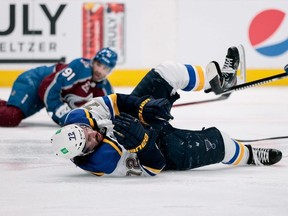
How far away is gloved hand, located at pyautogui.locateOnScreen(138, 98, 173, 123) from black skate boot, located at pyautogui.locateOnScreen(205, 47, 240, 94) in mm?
485

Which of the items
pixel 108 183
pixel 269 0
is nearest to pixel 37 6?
pixel 269 0

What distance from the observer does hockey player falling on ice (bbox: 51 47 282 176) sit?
3846 millimetres

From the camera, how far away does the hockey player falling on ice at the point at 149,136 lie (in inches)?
151

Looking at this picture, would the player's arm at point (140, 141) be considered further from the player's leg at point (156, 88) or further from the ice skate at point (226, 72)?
the ice skate at point (226, 72)

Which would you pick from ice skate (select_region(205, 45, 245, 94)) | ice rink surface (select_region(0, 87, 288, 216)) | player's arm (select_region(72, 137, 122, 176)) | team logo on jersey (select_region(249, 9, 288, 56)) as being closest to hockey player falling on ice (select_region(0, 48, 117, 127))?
ice rink surface (select_region(0, 87, 288, 216))

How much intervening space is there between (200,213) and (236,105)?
17.9 feet

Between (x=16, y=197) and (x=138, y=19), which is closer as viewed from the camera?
(x=16, y=197)

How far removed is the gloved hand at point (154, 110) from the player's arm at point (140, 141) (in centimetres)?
8

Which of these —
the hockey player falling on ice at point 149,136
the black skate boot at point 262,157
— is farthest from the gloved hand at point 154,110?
the black skate boot at point 262,157

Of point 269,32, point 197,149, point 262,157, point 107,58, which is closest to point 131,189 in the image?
point 197,149

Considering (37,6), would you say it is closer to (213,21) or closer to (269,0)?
(213,21)

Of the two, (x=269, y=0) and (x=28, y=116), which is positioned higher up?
(x=269, y=0)

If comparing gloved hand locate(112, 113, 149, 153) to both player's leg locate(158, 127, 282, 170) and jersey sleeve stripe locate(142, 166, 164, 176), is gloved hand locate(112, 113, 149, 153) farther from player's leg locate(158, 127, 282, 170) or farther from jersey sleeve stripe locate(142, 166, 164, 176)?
player's leg locate(158, 127, 282, 170)

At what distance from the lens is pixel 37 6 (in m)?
9.80
